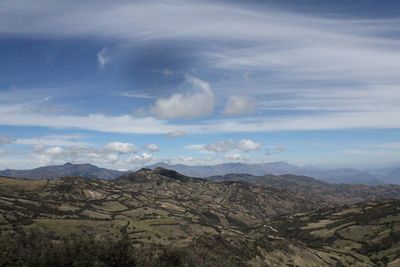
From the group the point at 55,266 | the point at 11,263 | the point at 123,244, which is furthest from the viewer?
the point at 123,244

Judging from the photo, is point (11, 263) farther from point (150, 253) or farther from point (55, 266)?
point (150, 253)

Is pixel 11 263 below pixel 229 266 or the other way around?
the other way around

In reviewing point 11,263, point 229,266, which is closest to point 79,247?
point 11,263

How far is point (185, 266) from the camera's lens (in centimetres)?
14938

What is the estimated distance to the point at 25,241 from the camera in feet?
585

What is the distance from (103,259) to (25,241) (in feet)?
208

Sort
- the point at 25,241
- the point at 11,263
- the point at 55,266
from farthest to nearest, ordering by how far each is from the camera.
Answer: the point at 25,241 < the point at 55,266 < the point at 11,263

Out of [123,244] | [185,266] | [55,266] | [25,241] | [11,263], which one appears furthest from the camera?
[25,241]

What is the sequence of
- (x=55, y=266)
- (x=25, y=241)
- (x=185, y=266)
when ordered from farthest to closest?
1. (x=25, y=241)
2. (x=185, y=266)
3. (x=55, y=266)

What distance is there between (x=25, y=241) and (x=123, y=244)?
62.8m

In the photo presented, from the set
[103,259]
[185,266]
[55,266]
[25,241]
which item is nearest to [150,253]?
[185,266]

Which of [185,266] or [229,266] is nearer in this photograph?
[185,266]

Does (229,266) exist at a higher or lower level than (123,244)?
lower

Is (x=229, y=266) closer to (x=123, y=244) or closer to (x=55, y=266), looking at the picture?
(x=123, y=244)
